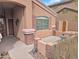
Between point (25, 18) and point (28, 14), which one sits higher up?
point (28, 14)

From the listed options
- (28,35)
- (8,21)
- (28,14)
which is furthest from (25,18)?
(8,21)

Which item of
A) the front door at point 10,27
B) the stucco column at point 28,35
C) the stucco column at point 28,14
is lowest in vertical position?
the stucco column at point 28,35

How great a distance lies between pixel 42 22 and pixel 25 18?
1.69m

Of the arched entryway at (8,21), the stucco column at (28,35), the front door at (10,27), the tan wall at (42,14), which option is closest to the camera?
the stucco column at (28,35)

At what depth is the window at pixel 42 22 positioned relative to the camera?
37.7ft

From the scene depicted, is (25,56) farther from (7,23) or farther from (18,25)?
(7,23)

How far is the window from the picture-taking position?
11.5 m

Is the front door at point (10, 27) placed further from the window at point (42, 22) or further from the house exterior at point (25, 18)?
the window at point (42, 22)

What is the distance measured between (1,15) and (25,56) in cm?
687

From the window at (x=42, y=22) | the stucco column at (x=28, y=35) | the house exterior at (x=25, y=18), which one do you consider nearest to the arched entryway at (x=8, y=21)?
the house exterior at (x=25, y=18)

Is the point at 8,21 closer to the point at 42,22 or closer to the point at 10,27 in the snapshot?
the point at 10,27

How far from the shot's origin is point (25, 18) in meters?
10.6

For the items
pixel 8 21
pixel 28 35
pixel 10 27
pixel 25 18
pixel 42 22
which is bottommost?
pixel 28 35

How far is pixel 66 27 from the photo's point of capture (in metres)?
13.0
